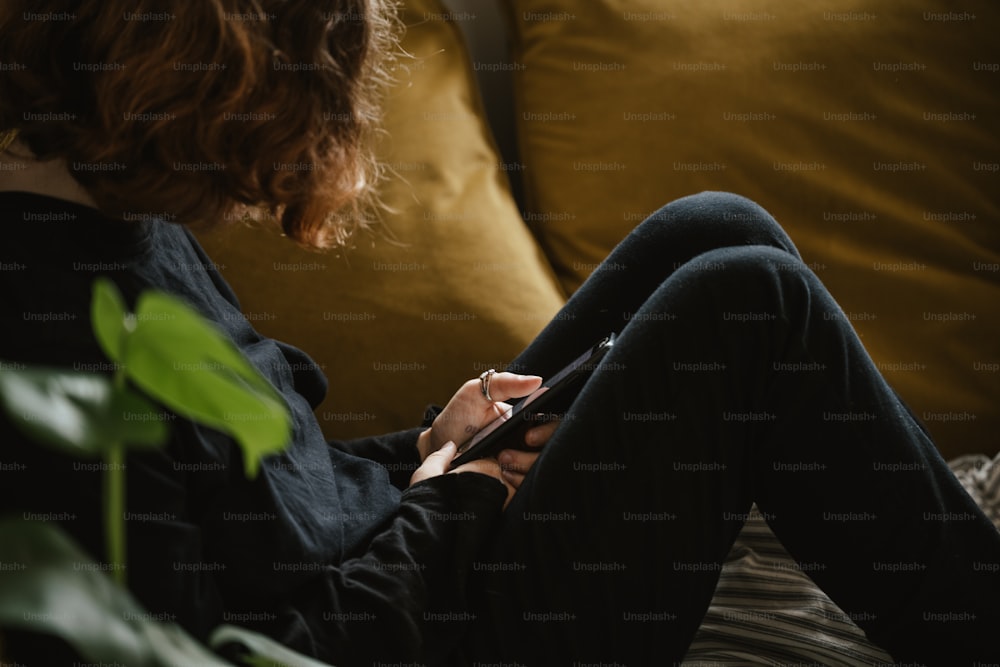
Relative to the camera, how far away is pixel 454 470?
0.85 meters

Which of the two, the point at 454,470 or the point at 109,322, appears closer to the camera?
the point at 109,322

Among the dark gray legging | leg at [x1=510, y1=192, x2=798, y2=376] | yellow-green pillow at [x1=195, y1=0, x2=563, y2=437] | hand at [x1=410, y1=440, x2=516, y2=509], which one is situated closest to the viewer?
the dark gray legging

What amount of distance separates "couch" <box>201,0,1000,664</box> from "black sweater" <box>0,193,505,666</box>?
310mm

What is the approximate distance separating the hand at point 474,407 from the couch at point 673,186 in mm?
219

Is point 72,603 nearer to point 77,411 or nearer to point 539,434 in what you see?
point 77,411

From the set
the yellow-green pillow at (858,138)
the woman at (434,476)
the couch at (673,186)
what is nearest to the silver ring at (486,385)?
the woman at (434,476)

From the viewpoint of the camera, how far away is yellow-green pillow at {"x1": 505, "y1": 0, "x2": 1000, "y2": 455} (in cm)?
128

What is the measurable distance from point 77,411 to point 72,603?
7cm

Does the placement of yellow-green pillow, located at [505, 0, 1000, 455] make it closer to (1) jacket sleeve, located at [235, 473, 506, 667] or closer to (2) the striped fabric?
(2) the striped fabric

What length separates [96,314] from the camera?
0.34 metres

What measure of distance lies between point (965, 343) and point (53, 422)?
1.21 m

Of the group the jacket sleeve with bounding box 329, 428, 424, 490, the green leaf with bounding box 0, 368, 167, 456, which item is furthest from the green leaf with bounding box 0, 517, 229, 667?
the jacket sleeve with bounding box 329, 428, 424, 490

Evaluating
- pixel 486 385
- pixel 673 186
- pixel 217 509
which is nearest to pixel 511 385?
pixel 486 385

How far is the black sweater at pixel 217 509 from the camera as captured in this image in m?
0.63
